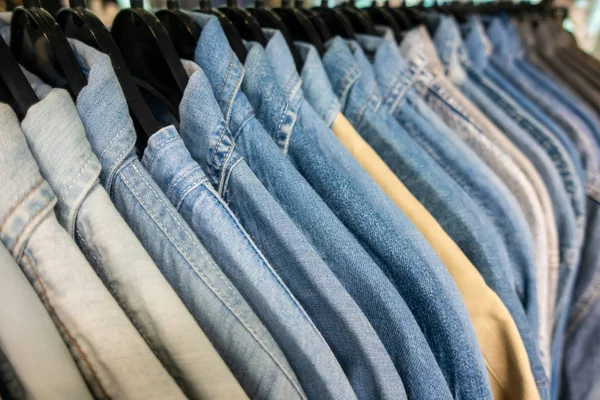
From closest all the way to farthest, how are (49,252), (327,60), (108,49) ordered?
(49,252) < (108,49) < (327,60)

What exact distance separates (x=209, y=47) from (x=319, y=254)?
0.23 meters

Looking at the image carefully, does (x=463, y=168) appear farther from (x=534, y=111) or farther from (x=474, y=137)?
(x=534, y=111)

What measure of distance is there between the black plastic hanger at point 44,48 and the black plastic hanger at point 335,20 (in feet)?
1.24

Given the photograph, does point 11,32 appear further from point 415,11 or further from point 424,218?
point 415,11

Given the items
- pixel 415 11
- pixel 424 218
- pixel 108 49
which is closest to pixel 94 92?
pixel 108 49

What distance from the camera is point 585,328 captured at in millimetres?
573

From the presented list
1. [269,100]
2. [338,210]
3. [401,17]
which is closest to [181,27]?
[269,100]

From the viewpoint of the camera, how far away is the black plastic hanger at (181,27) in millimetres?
444

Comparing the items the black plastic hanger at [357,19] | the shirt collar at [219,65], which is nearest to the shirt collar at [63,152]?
the shirt collar at [219,65]

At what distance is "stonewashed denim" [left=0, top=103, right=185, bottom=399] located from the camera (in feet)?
0.76

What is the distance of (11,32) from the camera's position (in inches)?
16.5

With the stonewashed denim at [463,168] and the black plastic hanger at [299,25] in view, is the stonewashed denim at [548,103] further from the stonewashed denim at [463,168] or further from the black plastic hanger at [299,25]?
the black plastic hanger at [299,25]

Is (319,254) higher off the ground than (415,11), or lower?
lower

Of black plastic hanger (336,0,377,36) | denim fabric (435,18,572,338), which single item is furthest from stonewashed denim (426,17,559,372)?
black plastic hanger (336,0,377,36)
